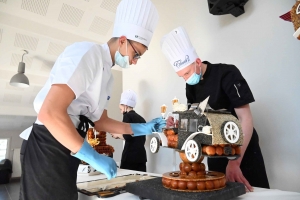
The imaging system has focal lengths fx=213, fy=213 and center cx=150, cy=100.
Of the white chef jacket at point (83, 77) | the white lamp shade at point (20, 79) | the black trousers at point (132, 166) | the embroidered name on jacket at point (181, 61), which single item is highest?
the white lamp shade at point (20, 79)

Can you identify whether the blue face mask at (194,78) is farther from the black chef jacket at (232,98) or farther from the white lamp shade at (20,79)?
the white lamp shade at (20,79)

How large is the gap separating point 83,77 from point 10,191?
5.88 metres

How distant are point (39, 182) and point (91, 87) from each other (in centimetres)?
38

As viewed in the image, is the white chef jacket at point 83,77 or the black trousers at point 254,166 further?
the black trousers at point 254,166

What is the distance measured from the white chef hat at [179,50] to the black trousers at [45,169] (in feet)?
2.33

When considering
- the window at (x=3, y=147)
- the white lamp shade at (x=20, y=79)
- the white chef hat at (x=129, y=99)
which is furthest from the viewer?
the window at (x=3, y=147)

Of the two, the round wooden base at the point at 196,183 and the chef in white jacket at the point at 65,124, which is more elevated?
the chef in white jacket at the point at 65,124

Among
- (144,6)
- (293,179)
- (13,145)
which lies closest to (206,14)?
(144,6)

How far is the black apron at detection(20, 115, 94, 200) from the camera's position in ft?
2.43

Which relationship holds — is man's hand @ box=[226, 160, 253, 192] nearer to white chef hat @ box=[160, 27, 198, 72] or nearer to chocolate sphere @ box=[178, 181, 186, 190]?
chocolate sphere @ box=[178, 181, 186, 190]

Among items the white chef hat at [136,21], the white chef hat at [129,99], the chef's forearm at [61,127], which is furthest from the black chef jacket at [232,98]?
the white chef hat at [129,99]

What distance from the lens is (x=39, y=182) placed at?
2.42 ft

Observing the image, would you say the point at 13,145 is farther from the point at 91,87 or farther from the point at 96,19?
the point at 91,87

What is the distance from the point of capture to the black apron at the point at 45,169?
2.43 ft
